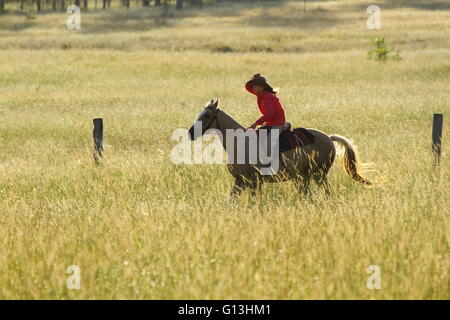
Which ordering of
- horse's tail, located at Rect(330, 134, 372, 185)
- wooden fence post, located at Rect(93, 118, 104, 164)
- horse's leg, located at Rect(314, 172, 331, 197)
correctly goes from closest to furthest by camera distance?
1. horse's leg, located at Rect(314, 172, 331, 197)
2. horse's tail, located at Rect(330, 134, 372, 185)
3. wooden fence post, located at Rect(93, 118, 104, 164)

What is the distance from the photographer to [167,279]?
5941mm

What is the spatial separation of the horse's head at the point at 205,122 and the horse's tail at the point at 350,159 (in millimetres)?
1871

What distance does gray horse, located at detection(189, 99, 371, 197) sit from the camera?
916cm

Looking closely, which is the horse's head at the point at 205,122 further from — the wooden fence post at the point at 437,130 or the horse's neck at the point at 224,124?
the wooden fence post at the point at 437,130

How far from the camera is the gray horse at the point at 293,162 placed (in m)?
9.16

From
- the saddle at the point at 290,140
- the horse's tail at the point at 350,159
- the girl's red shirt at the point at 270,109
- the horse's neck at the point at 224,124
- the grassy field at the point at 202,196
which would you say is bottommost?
the grassy field at the point at 202,196

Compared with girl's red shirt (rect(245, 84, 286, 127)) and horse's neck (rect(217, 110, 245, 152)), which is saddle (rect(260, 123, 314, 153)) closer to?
girl's red shirt (rect(245, 84, 286, 127))

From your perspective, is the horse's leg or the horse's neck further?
the horse's leg

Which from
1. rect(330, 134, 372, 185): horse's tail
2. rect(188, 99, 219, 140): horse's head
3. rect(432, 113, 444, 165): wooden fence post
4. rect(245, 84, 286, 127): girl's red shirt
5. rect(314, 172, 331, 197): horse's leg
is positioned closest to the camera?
rect(188, 99, 219, 140): horse's head

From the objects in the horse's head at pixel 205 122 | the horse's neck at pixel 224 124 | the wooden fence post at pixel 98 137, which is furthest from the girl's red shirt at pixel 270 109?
the wooden fence post at pixel 98 137

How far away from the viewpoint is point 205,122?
9094 mm

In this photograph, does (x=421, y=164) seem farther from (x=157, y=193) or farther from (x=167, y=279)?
(x=167, y=279)

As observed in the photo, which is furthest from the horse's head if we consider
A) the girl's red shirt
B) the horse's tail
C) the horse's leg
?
the horse's tail

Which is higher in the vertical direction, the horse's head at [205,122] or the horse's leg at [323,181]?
the horse's head at [205,122]
